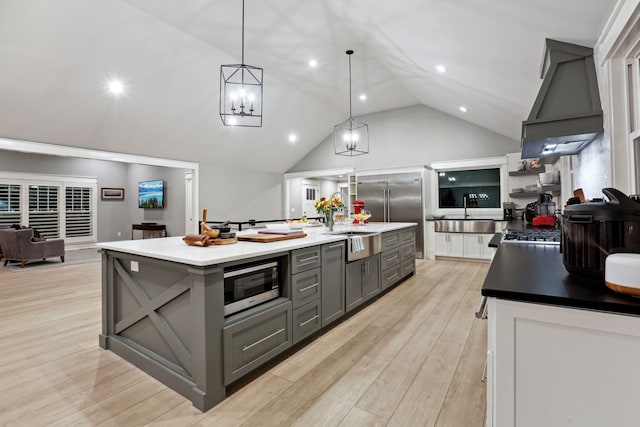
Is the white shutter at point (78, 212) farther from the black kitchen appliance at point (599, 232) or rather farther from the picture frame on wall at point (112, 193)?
the black kitchen appliance at point (599, 232)

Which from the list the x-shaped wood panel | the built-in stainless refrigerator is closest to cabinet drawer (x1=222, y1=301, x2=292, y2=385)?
the x-shaped wood panel

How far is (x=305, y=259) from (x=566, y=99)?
2181 millimetres

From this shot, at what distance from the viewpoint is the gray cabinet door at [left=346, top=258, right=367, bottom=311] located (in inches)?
127

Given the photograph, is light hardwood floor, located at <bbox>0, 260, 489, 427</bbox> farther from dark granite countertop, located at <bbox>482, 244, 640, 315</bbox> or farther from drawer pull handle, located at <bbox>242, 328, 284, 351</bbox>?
dark granite countertop, located at <bbox>482, 244, 640, 315</bbox>

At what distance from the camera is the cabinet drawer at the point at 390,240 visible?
407 centimetres

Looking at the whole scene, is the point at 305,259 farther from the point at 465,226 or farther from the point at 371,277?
the point at 465,226

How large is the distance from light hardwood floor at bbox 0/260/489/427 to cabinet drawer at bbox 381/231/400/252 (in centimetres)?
88

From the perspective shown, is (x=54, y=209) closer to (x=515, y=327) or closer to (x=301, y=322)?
(x=301, y=322)

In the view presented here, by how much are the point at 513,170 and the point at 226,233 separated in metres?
6.13

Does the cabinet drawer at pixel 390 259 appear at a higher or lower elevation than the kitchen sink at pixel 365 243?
lower

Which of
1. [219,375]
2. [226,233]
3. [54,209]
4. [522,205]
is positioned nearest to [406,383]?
[219,375]

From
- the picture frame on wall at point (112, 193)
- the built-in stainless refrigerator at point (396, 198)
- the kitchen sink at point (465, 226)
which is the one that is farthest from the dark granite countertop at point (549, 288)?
the picture frame on wall at point (112, 193)

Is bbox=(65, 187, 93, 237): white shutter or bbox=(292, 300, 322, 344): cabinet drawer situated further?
bbox=(65, 187, 93, 237): white shutter

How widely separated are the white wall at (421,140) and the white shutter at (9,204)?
8.51m
